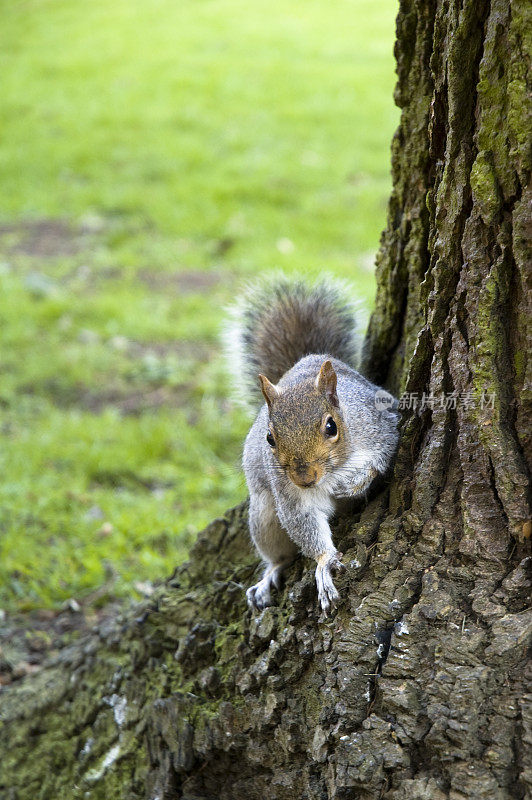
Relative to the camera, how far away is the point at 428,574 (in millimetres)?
1262

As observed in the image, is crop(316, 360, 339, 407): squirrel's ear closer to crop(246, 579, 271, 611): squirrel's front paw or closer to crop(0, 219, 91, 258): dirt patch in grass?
crop(246, 579, 271, 611): squirrel's front paw

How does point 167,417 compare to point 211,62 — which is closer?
point 167,417

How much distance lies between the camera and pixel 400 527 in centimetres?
134

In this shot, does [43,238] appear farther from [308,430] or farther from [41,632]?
[308,430]

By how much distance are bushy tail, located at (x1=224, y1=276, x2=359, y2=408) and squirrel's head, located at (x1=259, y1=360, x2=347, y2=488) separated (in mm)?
387

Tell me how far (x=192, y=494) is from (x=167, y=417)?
559 millimetres

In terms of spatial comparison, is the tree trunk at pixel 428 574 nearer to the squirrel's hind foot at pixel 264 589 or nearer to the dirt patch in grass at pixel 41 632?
the squirrel's hind foot at pixel 264 589

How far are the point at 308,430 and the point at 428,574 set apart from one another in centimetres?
39

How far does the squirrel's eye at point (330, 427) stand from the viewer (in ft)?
5.14

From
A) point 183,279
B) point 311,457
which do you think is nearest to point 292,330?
point 311,457

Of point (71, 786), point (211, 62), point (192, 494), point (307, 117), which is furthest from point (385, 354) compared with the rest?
point (211, 62)

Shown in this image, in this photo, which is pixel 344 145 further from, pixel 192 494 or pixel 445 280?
pixel 445 280

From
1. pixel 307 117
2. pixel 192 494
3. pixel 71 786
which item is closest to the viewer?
pixel 71 786

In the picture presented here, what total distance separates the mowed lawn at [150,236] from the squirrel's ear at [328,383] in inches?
24.0
